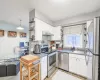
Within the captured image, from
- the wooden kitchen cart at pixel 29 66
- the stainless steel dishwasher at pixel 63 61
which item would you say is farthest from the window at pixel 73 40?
the wooden kitchen cart at pixel 29 66

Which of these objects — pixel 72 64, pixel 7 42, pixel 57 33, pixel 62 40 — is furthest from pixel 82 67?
pixel 7 42

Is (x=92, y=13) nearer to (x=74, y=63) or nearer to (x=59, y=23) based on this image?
(x=59, y=23)

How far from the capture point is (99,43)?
1.15 metres

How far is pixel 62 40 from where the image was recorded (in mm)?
3543

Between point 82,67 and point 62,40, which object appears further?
point 62,40

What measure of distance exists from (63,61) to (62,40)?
45.4 inches

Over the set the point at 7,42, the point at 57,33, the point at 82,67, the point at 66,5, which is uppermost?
the point at 66,5

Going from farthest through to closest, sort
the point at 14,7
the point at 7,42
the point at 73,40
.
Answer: the point at 7,42 → the point at 73,40 → the point at 14,7

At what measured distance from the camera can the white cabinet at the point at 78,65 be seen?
2.32 metres

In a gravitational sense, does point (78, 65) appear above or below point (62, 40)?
below

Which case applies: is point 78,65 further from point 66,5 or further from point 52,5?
point 52,5

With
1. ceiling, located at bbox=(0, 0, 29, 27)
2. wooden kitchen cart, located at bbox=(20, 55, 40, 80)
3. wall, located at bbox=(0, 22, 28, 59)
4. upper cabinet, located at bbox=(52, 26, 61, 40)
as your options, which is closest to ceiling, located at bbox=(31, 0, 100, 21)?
ceiling, located at bbox=(0, 0, 29, 27)

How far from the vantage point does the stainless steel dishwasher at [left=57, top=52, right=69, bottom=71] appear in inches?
109

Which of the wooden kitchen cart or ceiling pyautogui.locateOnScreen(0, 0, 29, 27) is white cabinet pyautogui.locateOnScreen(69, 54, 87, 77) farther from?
ceiling pyautogui.locateOnScreen(0, 0, 29, 27)
